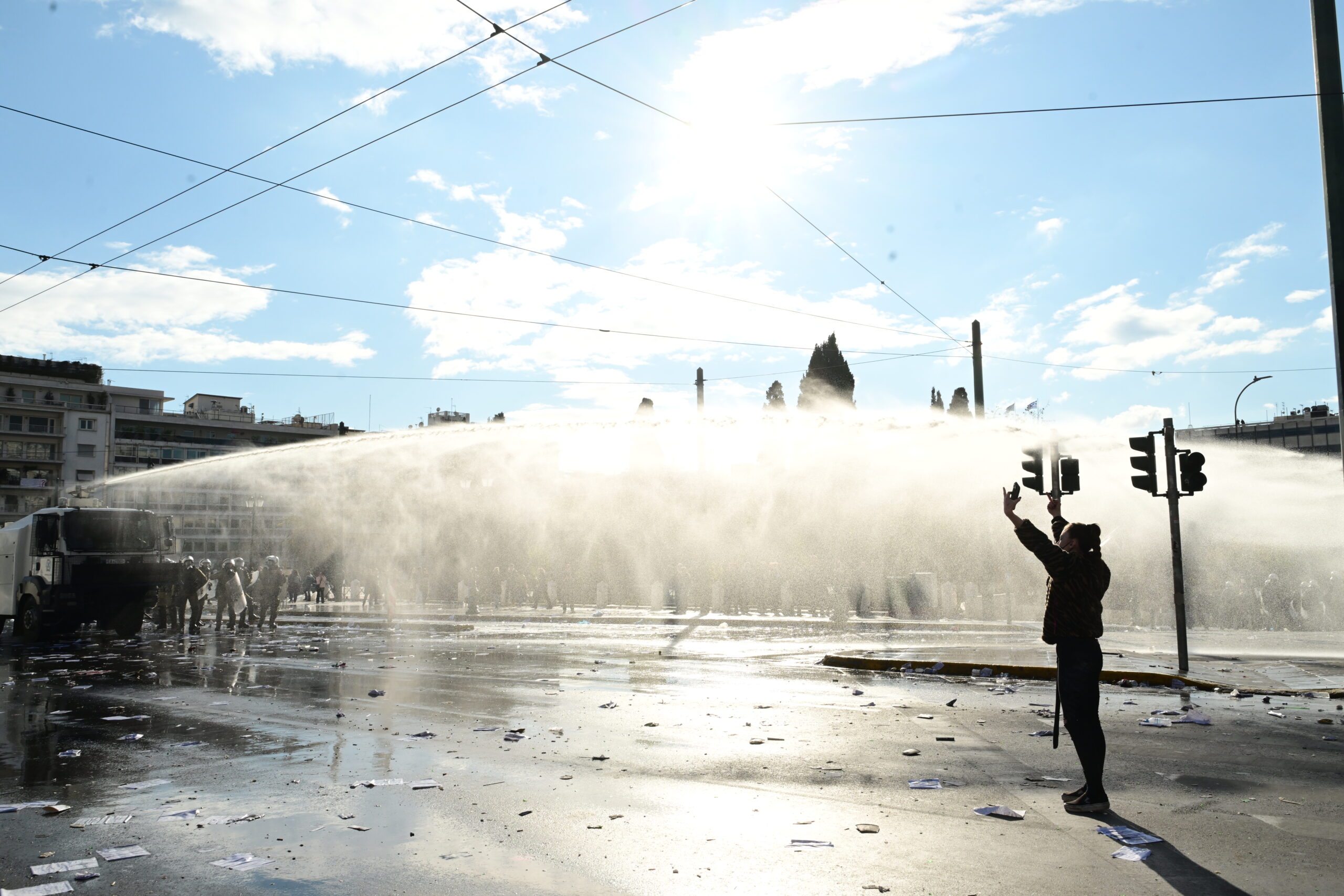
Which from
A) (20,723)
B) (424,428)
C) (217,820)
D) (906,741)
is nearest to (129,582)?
(424,428)

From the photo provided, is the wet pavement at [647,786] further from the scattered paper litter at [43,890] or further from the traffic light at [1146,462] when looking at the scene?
the traffic light at [1146,462]

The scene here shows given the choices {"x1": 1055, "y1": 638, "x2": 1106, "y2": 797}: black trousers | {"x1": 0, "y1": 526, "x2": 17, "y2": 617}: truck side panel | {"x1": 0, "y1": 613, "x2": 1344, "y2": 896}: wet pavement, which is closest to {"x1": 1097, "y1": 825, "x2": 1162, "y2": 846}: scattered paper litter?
{"x1": 0, "y1": 613, "x2": 1344, "y2": 896}: wet pavement

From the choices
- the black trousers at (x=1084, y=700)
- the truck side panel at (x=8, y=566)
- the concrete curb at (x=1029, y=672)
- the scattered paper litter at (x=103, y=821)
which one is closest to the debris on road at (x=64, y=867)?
the scattered paper litter at (x=103, y=821)

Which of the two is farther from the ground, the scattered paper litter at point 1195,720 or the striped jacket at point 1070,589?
the striped jacket at point 1070,589

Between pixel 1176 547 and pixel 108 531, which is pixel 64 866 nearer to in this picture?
pixel 1176 547

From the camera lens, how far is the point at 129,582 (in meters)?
19.7

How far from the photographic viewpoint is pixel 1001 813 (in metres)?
5.61

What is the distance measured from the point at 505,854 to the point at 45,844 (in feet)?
8.57

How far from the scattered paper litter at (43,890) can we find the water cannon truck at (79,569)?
17.1 meters

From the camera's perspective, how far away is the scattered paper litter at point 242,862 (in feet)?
15.6

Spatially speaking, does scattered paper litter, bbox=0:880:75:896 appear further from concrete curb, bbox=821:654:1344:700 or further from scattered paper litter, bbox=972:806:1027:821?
concrete curb, bbox=821:654:1344:700

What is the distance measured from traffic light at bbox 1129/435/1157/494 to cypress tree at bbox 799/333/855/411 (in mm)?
40924

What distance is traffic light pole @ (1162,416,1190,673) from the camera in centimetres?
1240

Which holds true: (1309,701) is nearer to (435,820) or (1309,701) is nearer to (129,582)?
(435,820)
